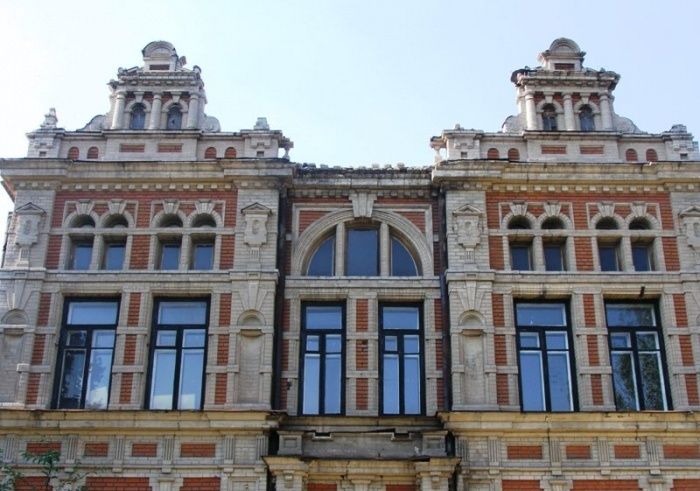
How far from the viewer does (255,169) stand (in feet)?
74.0

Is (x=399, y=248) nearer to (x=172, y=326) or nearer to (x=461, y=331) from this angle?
(x=461, y=331)

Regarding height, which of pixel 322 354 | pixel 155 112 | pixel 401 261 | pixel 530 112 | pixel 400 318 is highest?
pixel 530 112

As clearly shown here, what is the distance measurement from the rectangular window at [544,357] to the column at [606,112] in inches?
198

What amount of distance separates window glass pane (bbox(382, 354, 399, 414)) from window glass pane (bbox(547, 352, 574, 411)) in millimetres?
3475

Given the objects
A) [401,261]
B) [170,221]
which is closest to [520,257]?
[401,261]

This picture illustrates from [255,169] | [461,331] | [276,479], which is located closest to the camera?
[276,479]

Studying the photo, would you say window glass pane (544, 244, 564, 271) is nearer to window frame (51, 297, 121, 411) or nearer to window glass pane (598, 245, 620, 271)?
window glass pane (598, 245, 620, 271)

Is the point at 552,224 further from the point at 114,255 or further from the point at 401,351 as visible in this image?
the point at 114,255

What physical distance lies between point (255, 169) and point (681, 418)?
1130 cm

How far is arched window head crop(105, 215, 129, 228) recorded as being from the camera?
886 inches

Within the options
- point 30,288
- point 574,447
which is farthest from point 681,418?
point 30,288

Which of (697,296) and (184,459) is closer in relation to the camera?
(184,459)

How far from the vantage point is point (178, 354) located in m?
21.2

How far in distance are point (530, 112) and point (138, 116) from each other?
10138 mm
